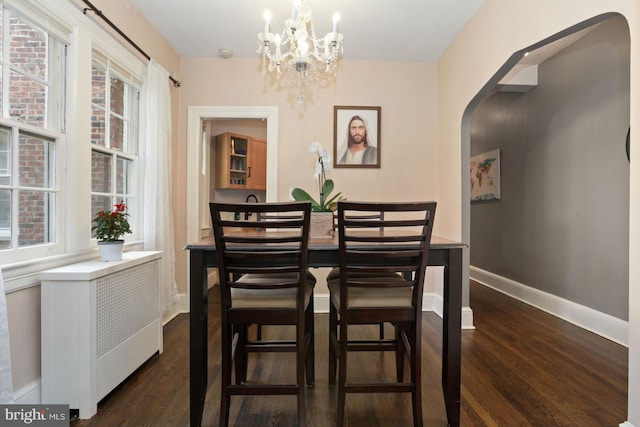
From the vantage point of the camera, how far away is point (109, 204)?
257 cm

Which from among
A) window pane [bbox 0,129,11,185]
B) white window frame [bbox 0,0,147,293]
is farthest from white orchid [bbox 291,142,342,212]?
window pane [bbox 0,129,11,185]

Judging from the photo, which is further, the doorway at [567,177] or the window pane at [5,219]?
the doorway at [567,177]

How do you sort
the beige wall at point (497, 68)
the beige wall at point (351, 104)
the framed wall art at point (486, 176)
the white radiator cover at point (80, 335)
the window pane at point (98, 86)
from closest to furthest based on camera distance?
the beige wall at point (497, 68) < the white radiator cover at point (80, 335) < the window pane at point (98, 86) < the beige wall at point (351, 104) < the framed wall art at point (486, 176)

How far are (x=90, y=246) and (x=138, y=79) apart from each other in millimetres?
1494

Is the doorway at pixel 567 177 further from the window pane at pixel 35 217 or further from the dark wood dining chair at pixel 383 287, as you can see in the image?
the window pane at pixel 35 217

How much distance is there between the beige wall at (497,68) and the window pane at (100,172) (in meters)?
2.98

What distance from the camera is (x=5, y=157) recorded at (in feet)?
5.46

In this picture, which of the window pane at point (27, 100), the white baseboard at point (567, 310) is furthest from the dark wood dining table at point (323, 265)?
the white baseboard at point (567, 310)

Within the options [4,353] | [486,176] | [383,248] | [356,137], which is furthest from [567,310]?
[4,353]

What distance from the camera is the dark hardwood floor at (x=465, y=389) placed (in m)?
1.72

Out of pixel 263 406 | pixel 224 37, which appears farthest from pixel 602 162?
pixel 224 37

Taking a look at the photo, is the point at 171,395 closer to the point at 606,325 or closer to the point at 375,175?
the point at 375,175

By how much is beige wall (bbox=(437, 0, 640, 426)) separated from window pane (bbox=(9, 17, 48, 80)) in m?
2.94

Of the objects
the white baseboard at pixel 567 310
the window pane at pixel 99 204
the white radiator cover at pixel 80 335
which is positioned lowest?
the white baseboard at pixel 567 310
